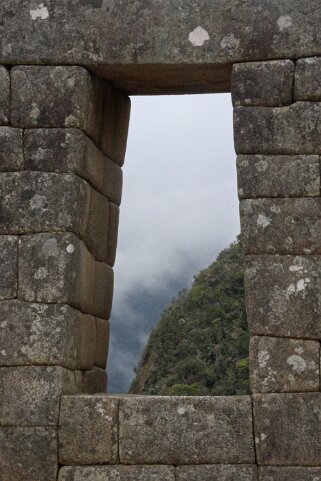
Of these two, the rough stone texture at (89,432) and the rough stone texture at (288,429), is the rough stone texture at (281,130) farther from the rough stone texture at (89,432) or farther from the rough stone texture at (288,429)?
the rough stone texture at (89,432)

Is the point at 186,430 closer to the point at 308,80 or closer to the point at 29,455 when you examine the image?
the point at 29,455

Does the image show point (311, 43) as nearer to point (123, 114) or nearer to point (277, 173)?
point (277, 173)

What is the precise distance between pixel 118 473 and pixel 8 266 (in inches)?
75.3

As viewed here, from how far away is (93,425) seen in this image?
7.54 metres

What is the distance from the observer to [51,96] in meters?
8.08

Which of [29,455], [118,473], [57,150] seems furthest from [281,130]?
[29,455]

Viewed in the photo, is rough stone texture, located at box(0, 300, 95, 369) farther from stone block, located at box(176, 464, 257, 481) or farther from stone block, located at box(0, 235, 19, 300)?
stone block, located at box(176, 464, 257, 481)

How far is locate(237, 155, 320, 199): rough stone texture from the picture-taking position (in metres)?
7.75

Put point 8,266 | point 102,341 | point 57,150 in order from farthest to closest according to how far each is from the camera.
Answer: point 102,341, point 57,150, point 8,266

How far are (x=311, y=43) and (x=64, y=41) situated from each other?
6.95ft

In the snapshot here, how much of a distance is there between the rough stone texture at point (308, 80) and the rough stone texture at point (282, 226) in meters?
0.88

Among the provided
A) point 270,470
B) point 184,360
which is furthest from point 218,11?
point 184,360

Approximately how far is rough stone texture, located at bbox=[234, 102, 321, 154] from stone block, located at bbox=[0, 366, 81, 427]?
2.43 meters

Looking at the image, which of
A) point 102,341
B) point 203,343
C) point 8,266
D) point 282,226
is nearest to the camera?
point 282,226
